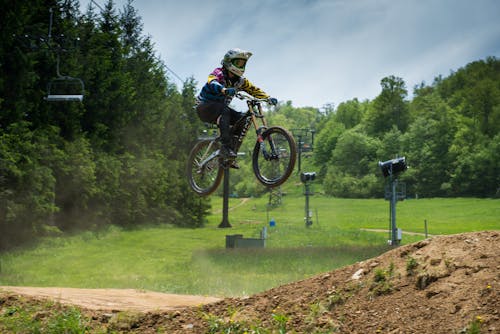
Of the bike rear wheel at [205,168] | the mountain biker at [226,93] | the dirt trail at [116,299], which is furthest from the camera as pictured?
the bike rear wheel at [205,168]

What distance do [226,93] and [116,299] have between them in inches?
166

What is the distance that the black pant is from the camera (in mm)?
8102

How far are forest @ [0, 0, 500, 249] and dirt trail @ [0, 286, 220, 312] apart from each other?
11.2 meters

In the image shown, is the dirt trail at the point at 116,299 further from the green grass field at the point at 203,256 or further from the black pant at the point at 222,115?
the green grass field at the point at 203,256

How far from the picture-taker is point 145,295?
33.3 ft

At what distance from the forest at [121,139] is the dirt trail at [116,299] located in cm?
1118

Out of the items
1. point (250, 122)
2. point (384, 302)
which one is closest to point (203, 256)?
point (250, 122)

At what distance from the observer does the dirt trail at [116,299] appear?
854 centimetres

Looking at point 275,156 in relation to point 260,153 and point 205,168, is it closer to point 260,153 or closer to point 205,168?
point 260,153

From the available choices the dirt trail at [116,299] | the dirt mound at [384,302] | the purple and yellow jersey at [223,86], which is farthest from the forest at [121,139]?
the dirt mound at [384,302]

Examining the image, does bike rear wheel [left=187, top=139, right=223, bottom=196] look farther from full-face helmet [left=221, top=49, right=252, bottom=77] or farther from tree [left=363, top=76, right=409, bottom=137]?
tree [left=363, top=76, right=409, bottom=137]

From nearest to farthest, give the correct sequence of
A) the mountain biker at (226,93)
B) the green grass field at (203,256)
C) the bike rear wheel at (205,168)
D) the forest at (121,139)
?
1. the mountain biker at (226,93)
2. the bike rear wheel at (205,168)
3. the green grass field at (203,256)
4. the forest at (121,139)

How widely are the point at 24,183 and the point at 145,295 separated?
46.5 ft

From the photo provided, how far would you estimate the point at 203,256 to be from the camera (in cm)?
2517
